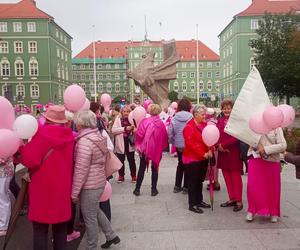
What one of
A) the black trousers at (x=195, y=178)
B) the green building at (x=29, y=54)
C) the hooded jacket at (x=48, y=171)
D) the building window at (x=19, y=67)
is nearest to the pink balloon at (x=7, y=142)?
the hooded jacket at (x=48, y=171)

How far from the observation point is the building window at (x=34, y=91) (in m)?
72.0

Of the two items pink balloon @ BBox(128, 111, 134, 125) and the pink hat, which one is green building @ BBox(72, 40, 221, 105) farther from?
the pink hat

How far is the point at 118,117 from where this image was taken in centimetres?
845

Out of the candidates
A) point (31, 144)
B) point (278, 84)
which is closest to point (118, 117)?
point (31, 144)

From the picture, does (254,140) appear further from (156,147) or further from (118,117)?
(118,117)

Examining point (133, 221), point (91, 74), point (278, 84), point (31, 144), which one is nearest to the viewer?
point (31, 144)

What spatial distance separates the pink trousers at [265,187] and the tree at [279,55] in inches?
1326

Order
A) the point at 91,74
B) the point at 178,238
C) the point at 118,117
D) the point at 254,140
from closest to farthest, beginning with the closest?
the point at 178,238, the point at 254,140, the point at 118,117, the point at 91,74

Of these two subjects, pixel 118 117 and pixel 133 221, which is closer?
pixel 133 221

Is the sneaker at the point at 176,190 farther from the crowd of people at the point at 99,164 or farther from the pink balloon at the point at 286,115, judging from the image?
the pink balloon at the point at 286,115

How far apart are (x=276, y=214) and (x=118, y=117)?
13.7 ft

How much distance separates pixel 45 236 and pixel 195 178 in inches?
117

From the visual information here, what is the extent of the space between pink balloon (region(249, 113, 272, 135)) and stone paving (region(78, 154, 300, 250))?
55.2 inches

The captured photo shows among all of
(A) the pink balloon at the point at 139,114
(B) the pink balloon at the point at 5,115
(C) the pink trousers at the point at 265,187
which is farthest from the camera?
(A) the pink balloon at the point at 139,114
